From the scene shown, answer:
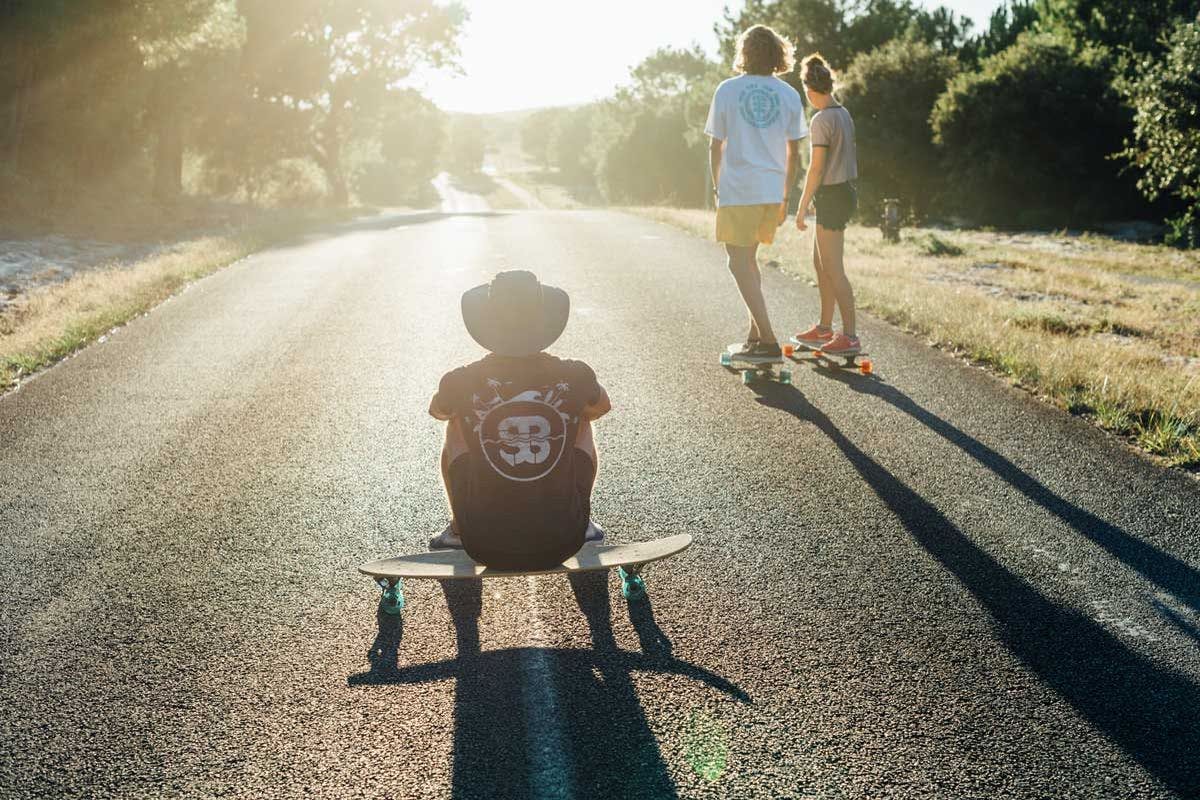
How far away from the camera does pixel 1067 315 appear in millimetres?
9055

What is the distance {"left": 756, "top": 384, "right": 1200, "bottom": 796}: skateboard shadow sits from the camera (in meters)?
2.71

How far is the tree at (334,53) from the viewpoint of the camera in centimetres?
3531

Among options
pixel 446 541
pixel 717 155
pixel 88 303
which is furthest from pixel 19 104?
pixel 446 541

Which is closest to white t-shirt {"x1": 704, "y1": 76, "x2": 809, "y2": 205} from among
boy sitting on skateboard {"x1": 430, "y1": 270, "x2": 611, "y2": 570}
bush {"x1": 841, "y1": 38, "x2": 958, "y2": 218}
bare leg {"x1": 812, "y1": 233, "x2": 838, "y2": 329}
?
bare leg {"x1": 812, "y1": 233, "x2": 838, "y2": 329}

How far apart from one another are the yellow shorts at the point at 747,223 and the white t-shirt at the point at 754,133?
0.19 feet

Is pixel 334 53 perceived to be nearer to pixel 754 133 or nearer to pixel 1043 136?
pixel 1043 136

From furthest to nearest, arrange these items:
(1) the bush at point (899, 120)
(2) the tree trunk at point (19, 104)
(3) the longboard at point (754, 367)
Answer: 1. (1) the bush at point (899, 120)
2. (2) the tree trunk at point (19, 104)
3. (3) the longboard at point (754, 367)

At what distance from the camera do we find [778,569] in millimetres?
3871

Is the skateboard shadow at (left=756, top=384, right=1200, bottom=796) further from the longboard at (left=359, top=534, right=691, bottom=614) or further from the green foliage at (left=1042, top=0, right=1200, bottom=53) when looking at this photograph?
the green foliage at (left=1042, top=0, right=1200, bottom=53)

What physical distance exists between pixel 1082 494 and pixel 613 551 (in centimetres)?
266

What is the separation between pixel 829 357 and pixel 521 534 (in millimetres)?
4325

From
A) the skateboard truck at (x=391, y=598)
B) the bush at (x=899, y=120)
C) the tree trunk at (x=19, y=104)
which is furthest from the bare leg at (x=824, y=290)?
the bush at (x=899, y=120)

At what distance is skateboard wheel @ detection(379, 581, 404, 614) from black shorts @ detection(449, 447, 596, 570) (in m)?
0.40

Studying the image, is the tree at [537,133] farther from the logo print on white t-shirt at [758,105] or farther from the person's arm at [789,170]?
the logo print on white t-shirt at [758,105]
